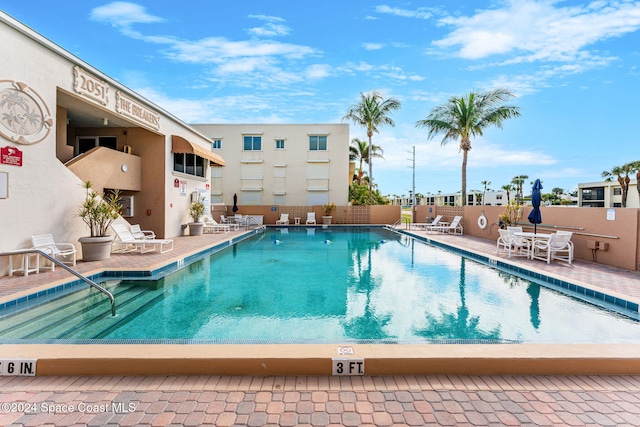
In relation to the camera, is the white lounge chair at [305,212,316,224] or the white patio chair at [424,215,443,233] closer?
the white patio chair at [424,215,443,233]

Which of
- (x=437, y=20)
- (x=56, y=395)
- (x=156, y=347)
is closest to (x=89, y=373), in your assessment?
(x=56, y=395)

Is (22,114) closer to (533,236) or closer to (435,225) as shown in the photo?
(533,236)

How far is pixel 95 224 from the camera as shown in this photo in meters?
8.64

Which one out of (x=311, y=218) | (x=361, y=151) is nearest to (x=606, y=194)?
(x=361, y=151)

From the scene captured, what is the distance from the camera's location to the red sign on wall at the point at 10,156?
21.5ft

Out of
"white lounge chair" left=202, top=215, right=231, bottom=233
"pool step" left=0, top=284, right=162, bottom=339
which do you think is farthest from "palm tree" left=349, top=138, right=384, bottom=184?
"pool step" left=0, top=284, right=162, bottom=339

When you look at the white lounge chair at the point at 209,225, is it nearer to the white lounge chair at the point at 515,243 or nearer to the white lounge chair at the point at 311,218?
the white lounge chair at the point at 311,218

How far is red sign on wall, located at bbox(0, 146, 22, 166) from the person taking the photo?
6.55 meters

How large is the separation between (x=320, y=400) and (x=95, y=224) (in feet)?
28.4

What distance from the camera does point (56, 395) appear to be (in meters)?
2.59

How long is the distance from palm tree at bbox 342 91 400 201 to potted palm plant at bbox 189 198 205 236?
14.9 m

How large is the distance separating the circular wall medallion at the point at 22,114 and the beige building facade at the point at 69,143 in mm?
20

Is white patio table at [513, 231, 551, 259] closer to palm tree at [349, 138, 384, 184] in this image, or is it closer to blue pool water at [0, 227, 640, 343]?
blue pool water at [0, 227, 640, 343]

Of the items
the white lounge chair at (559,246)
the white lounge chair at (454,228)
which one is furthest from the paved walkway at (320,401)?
the white lounge chair at (454,228)
